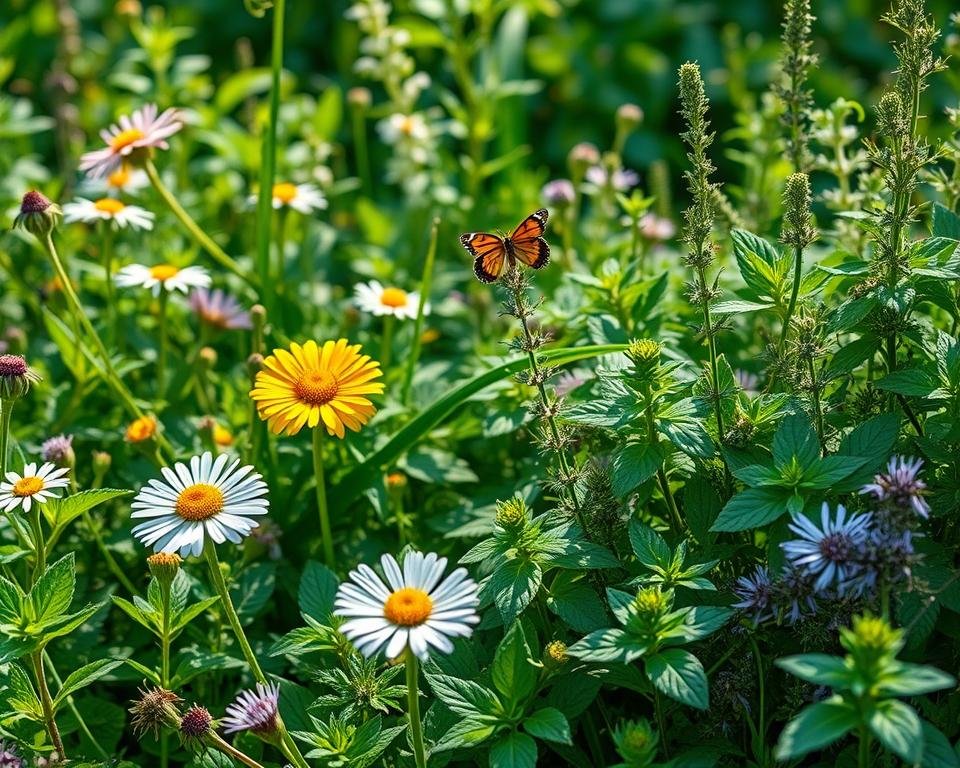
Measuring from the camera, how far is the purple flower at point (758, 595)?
1.27 meters

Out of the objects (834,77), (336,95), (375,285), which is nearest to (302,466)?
(375,285)

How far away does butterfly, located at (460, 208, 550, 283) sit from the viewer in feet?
4.43

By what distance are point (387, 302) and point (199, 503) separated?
70cm

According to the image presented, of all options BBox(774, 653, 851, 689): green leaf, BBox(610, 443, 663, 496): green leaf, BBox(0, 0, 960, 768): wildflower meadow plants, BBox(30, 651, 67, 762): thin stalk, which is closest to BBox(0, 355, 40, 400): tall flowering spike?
BBox(0, 0, 960, 768): wildflower meadow plants

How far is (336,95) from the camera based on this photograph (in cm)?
284

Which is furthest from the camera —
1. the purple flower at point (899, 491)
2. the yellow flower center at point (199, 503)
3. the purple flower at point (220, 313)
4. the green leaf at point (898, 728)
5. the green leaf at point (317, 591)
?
the purple flower at point (220, 313)

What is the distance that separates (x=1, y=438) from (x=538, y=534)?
0.71 meters

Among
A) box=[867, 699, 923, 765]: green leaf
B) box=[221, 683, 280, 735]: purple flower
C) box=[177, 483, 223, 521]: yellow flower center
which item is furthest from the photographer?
box=[177, 483, 223, 521]: yellow flower center

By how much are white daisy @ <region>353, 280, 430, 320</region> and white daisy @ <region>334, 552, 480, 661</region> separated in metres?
0.73

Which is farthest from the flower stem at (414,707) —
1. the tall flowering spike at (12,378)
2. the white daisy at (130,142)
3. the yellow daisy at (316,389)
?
the white daisy at (130,142)

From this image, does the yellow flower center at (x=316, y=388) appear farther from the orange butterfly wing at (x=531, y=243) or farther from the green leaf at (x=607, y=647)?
the green leaf at (x=607, y=647)

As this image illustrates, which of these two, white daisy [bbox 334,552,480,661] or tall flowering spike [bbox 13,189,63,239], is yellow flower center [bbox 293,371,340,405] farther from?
tall flowering spike [bbox 13,189,63,239]

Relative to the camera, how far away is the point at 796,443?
1318 millimetres

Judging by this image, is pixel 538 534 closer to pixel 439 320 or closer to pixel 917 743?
pixel 917 743
